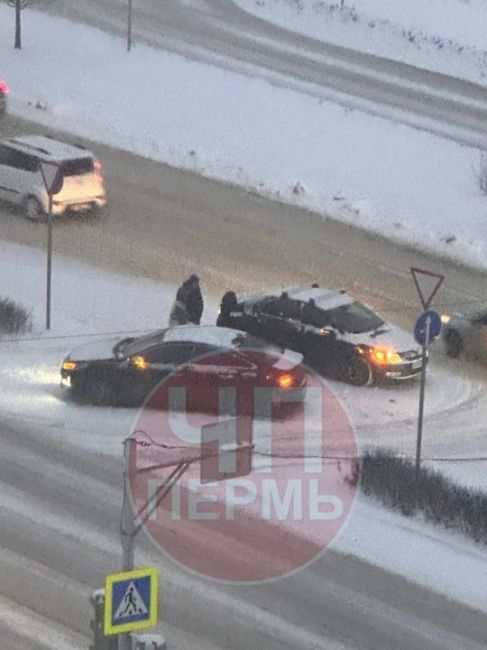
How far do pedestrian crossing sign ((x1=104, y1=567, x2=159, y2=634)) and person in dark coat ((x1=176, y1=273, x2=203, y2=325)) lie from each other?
12070 mm

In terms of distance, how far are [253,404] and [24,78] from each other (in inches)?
732

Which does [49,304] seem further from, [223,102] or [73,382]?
[223,102]

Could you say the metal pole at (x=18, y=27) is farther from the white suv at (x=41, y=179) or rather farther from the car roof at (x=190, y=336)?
the car roof at (x=190, y=336)

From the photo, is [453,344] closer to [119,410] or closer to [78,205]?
[119,410]

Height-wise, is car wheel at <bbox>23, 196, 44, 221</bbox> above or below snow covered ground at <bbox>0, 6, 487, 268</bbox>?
below

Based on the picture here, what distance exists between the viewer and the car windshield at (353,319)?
25359mm

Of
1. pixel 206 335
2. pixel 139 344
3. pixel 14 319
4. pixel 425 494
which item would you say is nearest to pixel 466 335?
pixel 206 335

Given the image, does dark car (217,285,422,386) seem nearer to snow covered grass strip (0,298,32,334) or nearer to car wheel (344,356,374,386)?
car wheel (344,356,374,386)

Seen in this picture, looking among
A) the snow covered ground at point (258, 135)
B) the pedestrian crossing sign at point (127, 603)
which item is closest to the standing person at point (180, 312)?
the snow covered ground at point (258, 135)

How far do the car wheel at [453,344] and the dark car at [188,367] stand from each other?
3.52 m

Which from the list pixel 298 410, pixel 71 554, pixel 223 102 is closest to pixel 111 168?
pixel 223 102

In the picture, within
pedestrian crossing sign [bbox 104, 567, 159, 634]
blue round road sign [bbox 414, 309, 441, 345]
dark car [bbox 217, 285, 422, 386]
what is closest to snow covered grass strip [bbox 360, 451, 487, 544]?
blue round road sign [bbox 414, 309, 441, 345]

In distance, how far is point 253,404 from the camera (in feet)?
77.4

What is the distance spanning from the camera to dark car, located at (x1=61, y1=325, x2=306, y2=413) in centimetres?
2339
